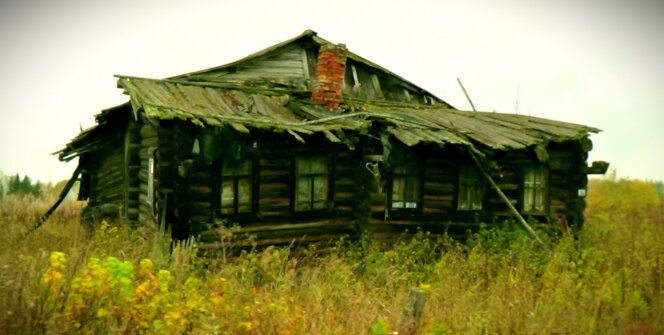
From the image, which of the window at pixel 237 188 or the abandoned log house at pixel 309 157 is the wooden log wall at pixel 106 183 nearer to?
the abandoned log house at pixel 309 157

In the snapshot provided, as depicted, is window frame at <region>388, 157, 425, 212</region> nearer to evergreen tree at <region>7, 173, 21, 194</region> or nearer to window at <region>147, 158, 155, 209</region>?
window at <region>147, 158, 155, 209</region>

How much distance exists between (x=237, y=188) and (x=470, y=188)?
587cm

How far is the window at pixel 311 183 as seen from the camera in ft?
33.9

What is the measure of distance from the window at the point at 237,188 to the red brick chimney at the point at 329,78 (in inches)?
123

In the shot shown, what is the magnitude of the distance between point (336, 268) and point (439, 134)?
13.3ft

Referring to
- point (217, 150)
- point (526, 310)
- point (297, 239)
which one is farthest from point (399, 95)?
point (526, 310)

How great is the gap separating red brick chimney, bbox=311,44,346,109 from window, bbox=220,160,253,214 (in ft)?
10.3

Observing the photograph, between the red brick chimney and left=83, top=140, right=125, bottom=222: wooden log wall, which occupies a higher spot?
the red brick chimney

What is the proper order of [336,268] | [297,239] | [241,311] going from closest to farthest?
[241,311], [336,268], [297,239]

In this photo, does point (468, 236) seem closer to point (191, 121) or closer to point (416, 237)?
point (416, 237)

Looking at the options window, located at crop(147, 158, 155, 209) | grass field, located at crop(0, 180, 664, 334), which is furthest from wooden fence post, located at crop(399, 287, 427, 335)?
window, located at crop(147, 158, 155, 209)

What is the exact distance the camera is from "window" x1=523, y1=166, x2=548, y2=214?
42.1ft

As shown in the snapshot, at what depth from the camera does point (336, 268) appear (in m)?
8.56

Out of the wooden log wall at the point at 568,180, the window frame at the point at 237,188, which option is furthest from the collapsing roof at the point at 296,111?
the window frame at the point at 237,188
